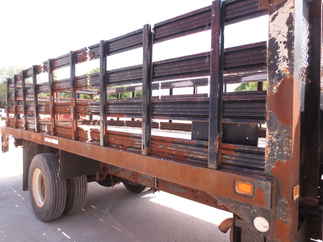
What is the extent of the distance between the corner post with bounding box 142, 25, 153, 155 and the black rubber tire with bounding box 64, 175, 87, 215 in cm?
209

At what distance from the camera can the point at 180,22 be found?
1.71 metres

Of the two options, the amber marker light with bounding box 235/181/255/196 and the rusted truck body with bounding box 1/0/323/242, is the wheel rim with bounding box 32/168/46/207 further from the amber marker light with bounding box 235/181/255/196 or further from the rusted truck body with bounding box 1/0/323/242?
the amber marker light with bounding box 235/181/255/196

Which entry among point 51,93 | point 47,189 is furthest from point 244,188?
point 47,189

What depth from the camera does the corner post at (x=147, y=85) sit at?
6.20 ft

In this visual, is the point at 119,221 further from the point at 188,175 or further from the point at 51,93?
the point at 188,175

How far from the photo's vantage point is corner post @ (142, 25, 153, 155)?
1890 mm

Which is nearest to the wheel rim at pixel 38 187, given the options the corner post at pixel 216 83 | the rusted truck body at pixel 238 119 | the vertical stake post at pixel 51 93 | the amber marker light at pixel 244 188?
the vertical stake post at pixel 51 93

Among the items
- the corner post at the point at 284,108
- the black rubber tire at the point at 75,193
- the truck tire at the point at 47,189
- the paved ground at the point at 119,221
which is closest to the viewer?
the corner post at the point at 284,108

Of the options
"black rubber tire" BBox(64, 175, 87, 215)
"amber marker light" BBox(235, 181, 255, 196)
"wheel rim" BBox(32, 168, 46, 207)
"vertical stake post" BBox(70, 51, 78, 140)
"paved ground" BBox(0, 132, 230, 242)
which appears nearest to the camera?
"amber marker light" BBox(235, 181, 255, 196)

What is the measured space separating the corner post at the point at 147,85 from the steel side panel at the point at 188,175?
0.14m

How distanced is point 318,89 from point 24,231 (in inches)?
146

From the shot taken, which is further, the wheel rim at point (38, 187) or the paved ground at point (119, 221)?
the wheel rim at point (38, 187)

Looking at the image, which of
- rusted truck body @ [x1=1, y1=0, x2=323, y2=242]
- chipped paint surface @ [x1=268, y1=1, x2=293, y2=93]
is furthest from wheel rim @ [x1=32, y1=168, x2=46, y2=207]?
chipped paint surface @ [x1=268, y1=1, x2=293, y2=93]

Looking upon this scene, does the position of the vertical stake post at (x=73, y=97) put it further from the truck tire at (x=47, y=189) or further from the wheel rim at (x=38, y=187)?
the wheel rim at (x=38, y=187)
